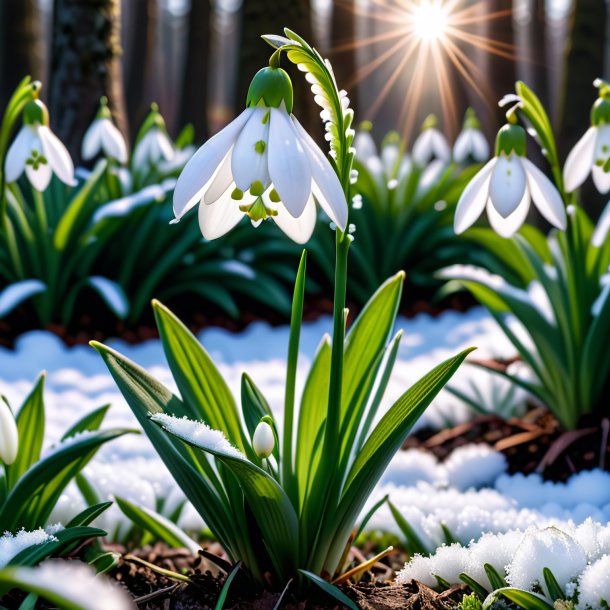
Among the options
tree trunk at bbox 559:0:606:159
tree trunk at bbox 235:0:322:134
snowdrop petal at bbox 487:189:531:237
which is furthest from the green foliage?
snowdrop petal at bbox 487:189:531:237

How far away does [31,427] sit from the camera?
5.85 feet

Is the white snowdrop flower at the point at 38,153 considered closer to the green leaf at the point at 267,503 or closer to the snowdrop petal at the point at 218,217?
the snowdrop petal at the point at 218,217

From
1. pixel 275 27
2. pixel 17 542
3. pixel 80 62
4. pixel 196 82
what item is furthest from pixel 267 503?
pixel 196 82

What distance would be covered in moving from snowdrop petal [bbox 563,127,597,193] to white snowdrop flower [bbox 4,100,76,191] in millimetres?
1371

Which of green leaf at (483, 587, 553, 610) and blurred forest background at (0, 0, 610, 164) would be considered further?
blurred forest background at (0, 0, 610, 164)

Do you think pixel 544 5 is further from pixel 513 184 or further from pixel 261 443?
pixel 261 443

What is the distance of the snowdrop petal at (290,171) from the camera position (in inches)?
48.6

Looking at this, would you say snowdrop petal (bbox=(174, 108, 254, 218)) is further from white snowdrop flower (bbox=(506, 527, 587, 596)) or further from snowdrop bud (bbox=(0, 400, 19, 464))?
white snowdrop flower (bbox=(506, 527, 587, 596))

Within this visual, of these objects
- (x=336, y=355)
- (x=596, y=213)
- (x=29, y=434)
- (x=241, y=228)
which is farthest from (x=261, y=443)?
(x=596, y=213)

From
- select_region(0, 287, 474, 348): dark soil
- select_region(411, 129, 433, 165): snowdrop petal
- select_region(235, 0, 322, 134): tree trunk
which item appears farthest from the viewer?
select_region(235, 0, 322, 134): tree trunk

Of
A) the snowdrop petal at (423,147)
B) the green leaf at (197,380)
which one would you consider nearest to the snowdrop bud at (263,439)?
the green leaf at (197,380)

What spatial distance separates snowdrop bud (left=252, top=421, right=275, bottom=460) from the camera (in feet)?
4.67

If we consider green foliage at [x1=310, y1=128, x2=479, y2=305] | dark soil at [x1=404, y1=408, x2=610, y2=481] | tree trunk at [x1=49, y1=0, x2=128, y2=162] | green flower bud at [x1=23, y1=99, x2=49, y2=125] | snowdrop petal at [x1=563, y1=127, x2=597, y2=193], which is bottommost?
dark soil at [x1=404, y1=408, x2=610, y2=481]

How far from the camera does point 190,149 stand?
4.99 metres
